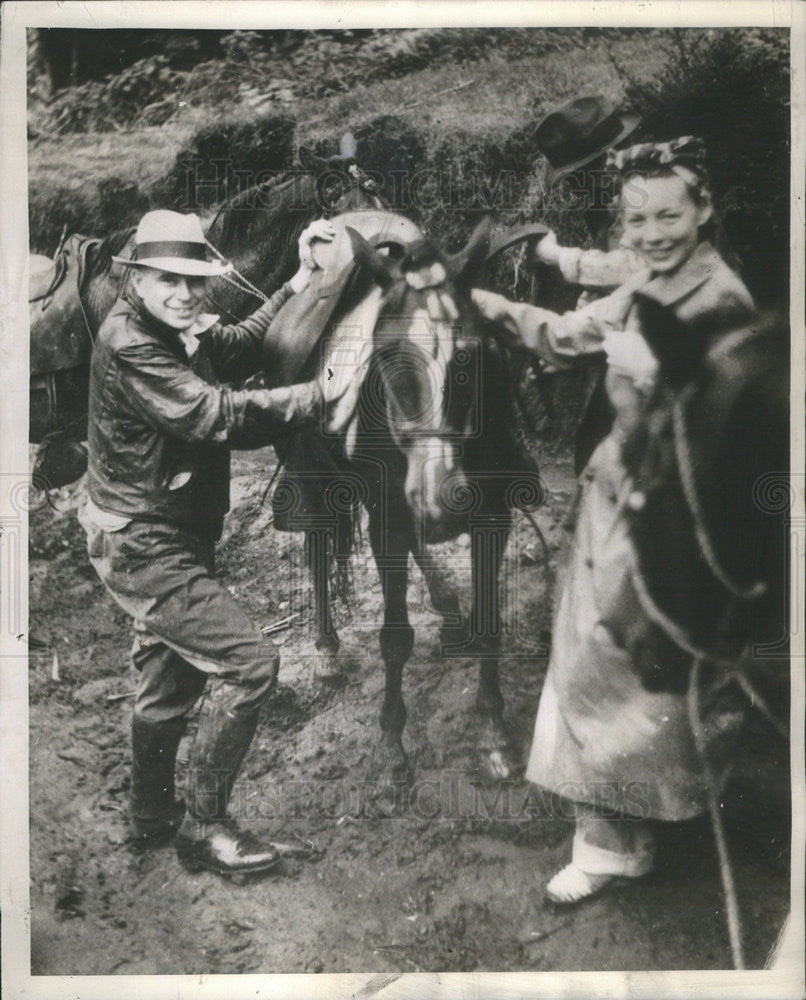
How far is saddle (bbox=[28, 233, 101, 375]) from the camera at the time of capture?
3.57 m

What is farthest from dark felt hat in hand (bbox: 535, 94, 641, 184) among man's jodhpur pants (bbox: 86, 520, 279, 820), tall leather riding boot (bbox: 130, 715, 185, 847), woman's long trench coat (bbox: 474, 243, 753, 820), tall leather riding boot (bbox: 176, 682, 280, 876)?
tall leather riding boot (bbox: 130, 715, 185, 847)

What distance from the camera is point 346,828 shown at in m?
3.51

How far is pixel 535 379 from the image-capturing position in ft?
11.7

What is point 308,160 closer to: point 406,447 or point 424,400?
point 424,400

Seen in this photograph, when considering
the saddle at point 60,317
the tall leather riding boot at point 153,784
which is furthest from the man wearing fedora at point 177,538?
the saddle at point 60,317

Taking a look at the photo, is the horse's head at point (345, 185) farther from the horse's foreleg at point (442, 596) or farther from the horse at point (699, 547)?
the horse's foreleg at point (442, 596)

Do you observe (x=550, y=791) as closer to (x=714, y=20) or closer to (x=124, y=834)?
(x=124, y=834)

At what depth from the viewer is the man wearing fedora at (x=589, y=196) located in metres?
3.57

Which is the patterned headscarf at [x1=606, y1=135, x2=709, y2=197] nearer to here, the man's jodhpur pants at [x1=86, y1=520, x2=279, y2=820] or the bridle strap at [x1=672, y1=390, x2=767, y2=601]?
the bridle strap at [x1=672, y1=390, x2=767, y2=601]

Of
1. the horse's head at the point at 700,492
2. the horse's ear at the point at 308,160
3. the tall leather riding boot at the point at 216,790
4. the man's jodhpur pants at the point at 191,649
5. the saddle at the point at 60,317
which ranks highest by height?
the horse's ear at the point at 308,160

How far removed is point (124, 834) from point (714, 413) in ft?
10.0

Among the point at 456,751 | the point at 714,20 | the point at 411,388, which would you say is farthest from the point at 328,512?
the point at 714,20

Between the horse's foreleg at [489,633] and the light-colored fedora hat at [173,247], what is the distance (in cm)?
157

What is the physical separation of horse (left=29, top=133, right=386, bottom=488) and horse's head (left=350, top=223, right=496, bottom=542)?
250mm
